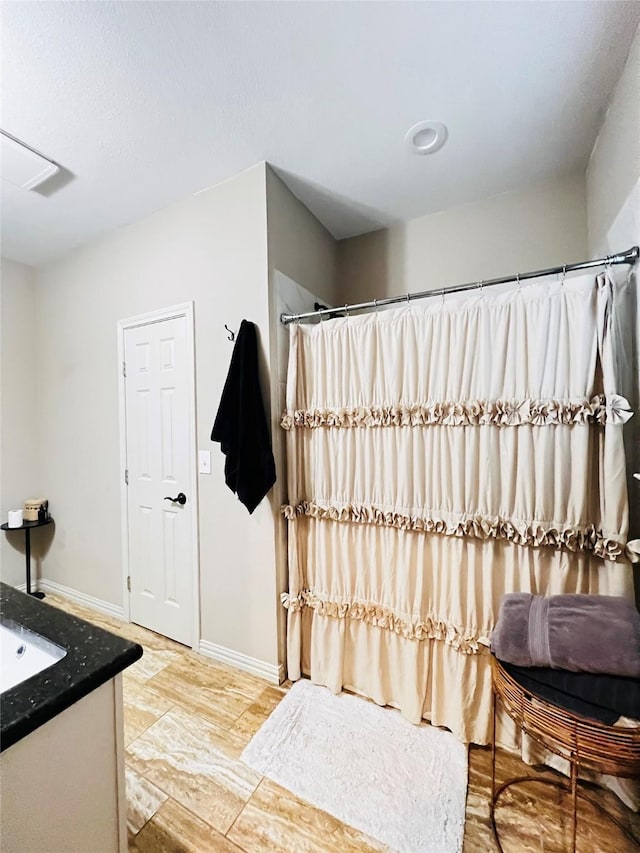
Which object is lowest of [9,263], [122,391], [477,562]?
[477,562]

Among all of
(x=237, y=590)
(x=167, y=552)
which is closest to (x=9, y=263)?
(x=167, y=552)

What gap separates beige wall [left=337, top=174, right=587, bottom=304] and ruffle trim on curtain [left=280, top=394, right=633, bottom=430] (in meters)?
1.12

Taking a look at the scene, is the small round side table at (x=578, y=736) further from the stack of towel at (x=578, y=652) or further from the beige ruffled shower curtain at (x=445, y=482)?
the beige ruffled shower curtain at (x=445, y=482)

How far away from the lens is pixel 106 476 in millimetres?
2520

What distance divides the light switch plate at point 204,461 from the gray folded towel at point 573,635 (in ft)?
5.20

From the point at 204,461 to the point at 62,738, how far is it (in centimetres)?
141

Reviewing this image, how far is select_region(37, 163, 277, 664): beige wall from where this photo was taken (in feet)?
6.15

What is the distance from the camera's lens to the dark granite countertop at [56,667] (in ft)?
2.06

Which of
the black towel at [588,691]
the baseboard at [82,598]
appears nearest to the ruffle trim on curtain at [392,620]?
the black towel at [588,691]

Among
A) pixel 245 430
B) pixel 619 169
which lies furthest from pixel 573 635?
pixel 619 169

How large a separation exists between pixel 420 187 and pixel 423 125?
43 cm

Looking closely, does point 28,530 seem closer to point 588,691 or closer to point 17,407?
point 17,407

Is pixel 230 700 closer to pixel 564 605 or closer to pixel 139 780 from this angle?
pixel 139 780

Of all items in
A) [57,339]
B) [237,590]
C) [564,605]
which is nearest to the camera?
[564,605]
